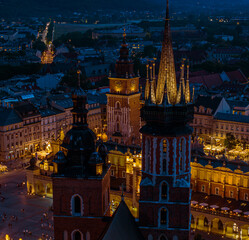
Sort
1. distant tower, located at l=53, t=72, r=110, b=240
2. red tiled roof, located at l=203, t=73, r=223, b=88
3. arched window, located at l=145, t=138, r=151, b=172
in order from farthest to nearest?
1. red tiled roof, located at l=203, t=73, r=223, b=88
2. distant tower, located at l=53, t=72, r=110, b=240
3. arched window, located at l=145, t=138, r=151, b=172

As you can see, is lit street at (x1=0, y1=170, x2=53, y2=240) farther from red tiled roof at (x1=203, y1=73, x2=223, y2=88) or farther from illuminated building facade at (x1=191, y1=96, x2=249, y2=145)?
red tiled roof at (x1=203, y1=73, x2=223, y2=88)

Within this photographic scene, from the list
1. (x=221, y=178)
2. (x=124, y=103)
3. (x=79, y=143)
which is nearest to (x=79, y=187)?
(x=79, y=143)

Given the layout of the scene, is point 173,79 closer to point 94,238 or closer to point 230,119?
point 94,238

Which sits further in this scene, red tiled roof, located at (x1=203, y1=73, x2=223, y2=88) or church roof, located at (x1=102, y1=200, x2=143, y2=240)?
red tiled roof, located at (x1=203, y1=73, x2=223, y2=88)

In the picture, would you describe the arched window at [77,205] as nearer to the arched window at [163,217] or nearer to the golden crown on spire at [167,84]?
the arched window at [163,217]

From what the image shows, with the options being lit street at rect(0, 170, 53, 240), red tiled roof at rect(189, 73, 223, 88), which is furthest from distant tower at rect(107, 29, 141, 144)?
red tiled roof at rect(189, 73, 223, 88)

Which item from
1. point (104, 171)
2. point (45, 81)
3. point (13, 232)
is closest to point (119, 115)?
point (13, 232)
